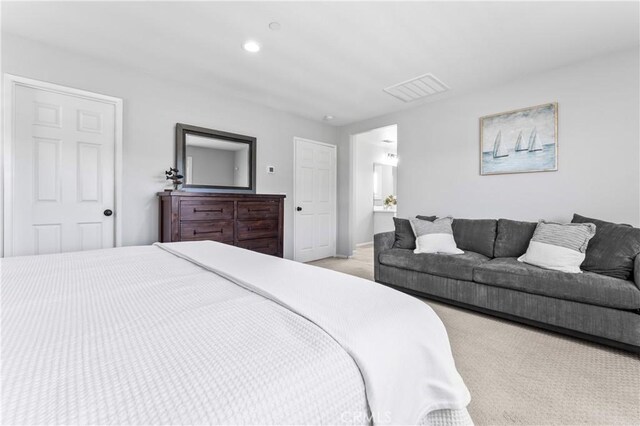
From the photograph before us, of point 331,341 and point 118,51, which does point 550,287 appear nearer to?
point 331,341

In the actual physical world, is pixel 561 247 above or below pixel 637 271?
above

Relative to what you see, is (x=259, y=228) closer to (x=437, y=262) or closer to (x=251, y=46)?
(x=251, y=46)

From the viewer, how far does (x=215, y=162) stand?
3.78 m

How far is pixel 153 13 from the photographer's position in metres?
2.21

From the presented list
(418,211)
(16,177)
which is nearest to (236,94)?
(16,177)

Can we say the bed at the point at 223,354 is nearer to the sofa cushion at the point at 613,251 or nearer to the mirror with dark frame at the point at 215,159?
the sofa cushion at the point at 613,251

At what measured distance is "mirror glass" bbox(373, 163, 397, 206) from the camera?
23.3 ft

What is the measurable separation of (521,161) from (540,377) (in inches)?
98.6

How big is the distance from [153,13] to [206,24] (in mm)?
382

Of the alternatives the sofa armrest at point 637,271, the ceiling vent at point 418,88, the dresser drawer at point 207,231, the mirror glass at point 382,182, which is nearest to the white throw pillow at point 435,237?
the sofa armrest at point 637,271

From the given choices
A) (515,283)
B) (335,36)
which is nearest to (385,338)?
(515,283)

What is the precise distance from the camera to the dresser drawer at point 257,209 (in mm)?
3516

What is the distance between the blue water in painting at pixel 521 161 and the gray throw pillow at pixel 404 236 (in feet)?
4.06

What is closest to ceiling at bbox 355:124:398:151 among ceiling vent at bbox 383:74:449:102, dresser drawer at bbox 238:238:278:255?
ceiling vent at bbox 383:74:449:102
